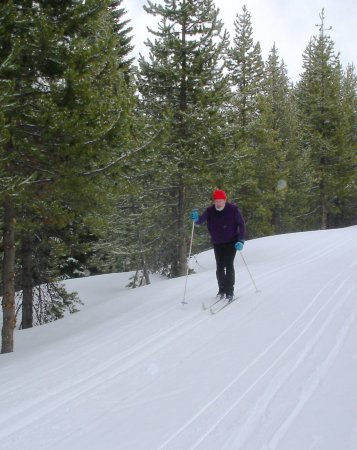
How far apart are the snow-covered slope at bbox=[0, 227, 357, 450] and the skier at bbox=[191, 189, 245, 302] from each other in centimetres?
49

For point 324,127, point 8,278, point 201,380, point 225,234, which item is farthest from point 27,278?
point 324,127

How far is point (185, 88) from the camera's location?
52.0 ft

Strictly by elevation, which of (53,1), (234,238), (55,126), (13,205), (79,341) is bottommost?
(79,341)

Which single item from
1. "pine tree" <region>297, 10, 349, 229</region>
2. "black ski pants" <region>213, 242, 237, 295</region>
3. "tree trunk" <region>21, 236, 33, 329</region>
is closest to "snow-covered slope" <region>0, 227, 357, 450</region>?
"black ski pants" <region>213, 242, 237, 295</region>

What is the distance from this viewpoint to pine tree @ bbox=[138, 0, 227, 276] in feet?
49.3

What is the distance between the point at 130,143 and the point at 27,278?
5.77 metres

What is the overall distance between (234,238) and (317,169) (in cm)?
2408

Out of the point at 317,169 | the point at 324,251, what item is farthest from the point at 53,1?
the point at 317,169

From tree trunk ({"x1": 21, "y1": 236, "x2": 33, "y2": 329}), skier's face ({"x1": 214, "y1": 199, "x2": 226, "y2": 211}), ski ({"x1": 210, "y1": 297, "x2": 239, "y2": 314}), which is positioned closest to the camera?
ski ({"x1": 210, "y1": 297, "x2": 239, "y2": 314})

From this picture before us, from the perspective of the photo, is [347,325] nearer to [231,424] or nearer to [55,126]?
[231,424]

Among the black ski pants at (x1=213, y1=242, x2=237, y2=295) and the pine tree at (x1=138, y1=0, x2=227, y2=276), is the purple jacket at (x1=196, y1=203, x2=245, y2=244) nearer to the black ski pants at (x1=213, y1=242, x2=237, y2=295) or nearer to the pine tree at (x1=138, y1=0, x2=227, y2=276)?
the black ski pants at (x1=213, y1=242, x2=237, y2=295)

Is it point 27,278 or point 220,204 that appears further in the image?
point 27,278

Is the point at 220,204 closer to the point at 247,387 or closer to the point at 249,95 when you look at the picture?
the point at 247,387

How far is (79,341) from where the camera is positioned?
748 centimetres
